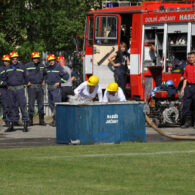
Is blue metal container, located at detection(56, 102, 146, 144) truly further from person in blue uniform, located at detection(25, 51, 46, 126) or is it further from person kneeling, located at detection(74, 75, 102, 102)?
person in blue uniform, located at detection(25, 51, 46, 126)

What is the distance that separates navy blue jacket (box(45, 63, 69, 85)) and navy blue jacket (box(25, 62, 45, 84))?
7.9 inches

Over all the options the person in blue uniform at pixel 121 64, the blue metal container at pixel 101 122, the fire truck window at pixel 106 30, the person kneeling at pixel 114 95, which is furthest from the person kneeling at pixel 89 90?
the fire truck window at pixel 106 30

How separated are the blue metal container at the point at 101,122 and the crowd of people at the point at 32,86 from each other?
5.04ft

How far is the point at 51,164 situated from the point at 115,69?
1039 centimetres

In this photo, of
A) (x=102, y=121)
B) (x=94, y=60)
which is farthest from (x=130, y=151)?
(x=94, y=60)

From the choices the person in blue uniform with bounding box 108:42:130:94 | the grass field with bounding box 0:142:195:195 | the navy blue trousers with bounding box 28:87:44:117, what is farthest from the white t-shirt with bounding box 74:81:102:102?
the person in blue uniform with bounding box 108:42:130:94

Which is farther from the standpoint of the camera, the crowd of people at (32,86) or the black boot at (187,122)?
the black boot at (187,122)

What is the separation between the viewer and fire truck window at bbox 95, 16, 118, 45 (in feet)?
70.0

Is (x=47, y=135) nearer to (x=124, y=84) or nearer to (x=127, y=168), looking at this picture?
(x=124, y=84)

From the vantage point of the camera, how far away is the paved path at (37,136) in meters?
14.8

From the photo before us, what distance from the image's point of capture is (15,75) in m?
18.0

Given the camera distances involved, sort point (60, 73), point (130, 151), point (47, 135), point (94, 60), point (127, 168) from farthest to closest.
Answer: point (94, 60)
point (60, 73)
point (47, 135)
point (130, 151)
point (127, 168)

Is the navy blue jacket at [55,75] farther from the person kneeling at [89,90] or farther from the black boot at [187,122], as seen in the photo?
the black boot at [187,122]

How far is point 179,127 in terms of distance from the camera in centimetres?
1850
